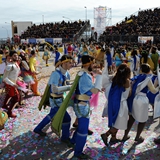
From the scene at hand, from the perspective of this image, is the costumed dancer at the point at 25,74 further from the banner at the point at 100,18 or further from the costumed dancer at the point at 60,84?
the banner at the point at 100,18

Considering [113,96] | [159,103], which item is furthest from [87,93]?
[159,103]

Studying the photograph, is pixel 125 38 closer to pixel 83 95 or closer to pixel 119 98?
pixel 119 98

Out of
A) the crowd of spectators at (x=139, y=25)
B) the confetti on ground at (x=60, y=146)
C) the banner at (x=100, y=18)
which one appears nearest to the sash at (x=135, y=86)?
the confetti on ground at (x=60, y=146)

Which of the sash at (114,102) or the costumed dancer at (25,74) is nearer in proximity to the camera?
the sash at (114,102)

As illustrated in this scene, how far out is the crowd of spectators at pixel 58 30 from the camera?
3378 centimetres

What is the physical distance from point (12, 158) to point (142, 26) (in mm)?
24272

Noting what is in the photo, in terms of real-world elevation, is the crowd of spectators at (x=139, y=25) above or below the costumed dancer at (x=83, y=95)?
above

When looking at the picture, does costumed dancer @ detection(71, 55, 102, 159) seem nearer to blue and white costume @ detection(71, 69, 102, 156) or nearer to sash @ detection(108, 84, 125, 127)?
blue and white costume @ detection(71, 69, 102, 156)

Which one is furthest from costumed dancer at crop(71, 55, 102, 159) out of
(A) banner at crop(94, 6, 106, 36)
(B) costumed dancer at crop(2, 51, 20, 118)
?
(A) banner at crop(94, 6, 106, 36)

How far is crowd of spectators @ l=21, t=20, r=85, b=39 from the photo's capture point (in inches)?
1330

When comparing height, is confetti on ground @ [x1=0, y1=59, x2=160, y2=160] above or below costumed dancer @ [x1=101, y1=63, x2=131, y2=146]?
below

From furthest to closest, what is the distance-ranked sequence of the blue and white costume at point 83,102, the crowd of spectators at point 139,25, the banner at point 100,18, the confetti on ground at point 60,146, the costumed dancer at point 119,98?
the banner at point 100,18, the crowd of spectators at point 139,25, the confetti on ground at point 60,146, the costumed dancer at point 119,98, the blue and white costume at point 83,102

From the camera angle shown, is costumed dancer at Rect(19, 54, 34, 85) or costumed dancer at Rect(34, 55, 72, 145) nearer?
costumed dancer at Rect(34, 55, 72, 145)

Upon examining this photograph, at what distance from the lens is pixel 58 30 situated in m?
35.3
